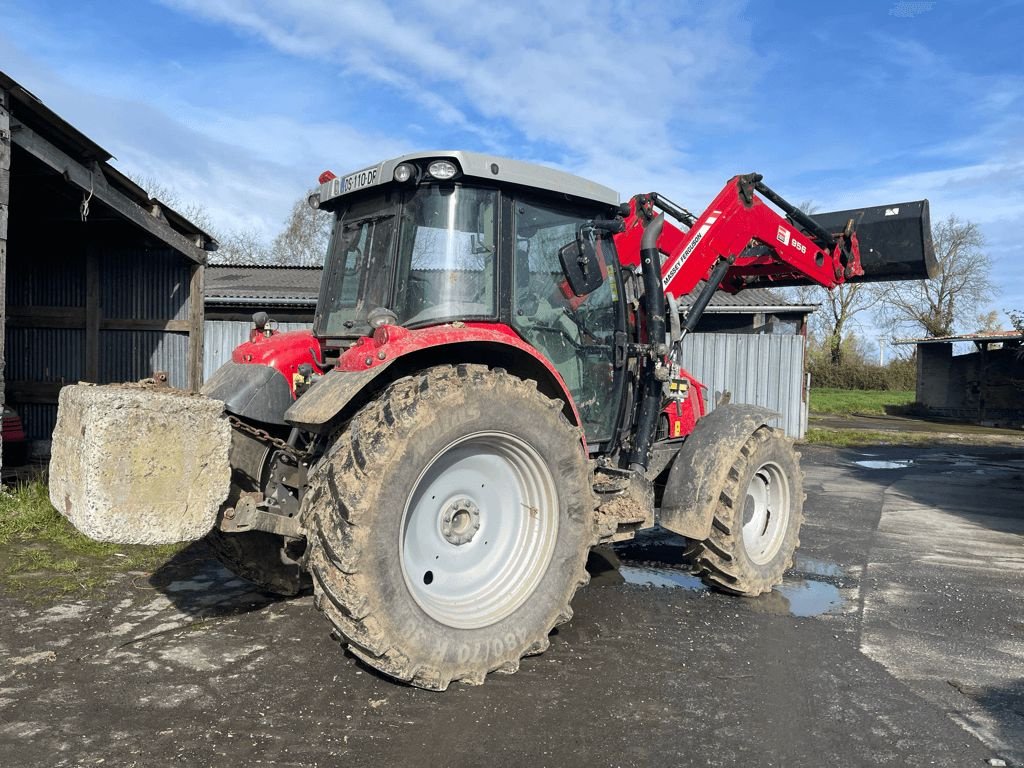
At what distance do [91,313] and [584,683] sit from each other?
10.1m

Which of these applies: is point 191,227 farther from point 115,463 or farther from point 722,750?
point 722,750

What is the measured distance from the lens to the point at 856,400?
30016mm

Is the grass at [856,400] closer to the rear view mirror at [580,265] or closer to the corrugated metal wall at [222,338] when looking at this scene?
the corrugated metal wall at [222,338]

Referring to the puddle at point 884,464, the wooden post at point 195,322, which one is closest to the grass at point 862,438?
the puddle at point 884,464

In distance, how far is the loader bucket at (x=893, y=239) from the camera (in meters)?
6.23

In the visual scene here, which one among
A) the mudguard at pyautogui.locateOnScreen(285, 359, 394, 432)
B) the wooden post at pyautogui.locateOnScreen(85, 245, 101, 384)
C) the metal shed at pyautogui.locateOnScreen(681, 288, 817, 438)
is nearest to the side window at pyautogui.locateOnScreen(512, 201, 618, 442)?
the mudguard at pyautogui.locateOnScreen(285, 359, 394, 432)

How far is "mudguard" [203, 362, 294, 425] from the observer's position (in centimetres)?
411

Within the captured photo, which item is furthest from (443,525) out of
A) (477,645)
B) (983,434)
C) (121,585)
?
(983,434)

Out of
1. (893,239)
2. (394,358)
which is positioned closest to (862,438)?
(893,239)

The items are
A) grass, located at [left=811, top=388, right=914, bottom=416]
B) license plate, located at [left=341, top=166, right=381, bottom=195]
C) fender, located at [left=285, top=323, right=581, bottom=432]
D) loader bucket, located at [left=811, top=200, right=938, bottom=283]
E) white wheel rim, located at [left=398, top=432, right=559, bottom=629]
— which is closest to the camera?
fender, located at [left=285, top=323, right=581, bottom=432]

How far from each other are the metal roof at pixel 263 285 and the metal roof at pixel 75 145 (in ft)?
12.3

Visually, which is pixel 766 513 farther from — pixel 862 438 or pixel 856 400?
pixel 856 400

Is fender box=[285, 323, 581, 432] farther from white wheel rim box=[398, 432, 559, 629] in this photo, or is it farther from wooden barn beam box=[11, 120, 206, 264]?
wooden barn beam box=[11, 120, 206, 264]

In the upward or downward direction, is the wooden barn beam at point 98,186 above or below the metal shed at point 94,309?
above
